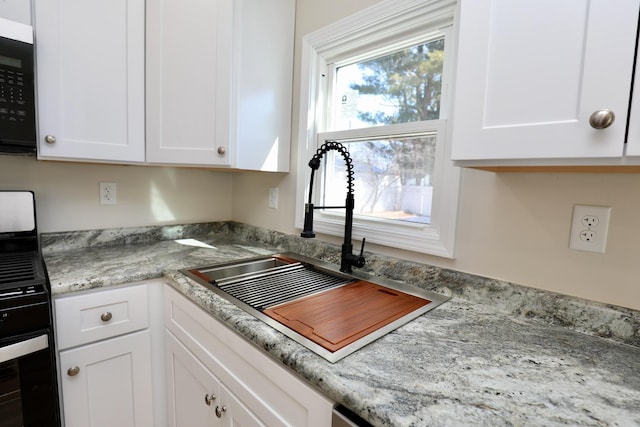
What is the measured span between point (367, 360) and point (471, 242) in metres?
0.60

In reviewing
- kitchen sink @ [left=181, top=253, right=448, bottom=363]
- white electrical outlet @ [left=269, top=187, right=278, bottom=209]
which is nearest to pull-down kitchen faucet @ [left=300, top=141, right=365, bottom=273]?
kitchen sink @ [left=181, top=253, right=448, bottom=363]

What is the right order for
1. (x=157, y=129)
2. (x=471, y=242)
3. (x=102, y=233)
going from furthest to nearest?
(x=102, y=233) < (x=157, y=129) < (x=471, y=242)

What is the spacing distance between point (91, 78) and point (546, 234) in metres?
1.75

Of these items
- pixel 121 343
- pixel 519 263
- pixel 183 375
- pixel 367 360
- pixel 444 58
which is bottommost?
pixel 183 375

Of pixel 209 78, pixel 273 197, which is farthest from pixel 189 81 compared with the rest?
pixel 273 197

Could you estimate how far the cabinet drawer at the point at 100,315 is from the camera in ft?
3.64

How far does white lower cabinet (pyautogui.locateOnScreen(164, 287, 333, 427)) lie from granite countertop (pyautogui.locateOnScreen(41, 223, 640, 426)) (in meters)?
0.05

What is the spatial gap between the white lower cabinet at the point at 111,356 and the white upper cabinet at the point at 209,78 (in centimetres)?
65

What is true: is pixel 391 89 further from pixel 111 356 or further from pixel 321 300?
pixel 111 356

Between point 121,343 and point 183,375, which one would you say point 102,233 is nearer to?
point 121,343

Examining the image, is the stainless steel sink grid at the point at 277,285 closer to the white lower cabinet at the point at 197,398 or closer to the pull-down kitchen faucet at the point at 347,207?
the pull-down kitchen faucet at the point at 347,207

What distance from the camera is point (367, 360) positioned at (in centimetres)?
68

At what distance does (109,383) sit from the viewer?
1228mm

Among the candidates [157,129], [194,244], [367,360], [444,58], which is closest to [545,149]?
[367,360]
